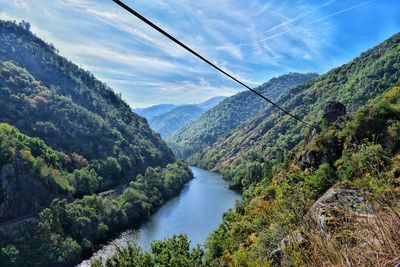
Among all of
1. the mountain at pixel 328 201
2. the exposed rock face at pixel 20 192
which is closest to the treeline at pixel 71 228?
the exposed rock face at pixel 20 192

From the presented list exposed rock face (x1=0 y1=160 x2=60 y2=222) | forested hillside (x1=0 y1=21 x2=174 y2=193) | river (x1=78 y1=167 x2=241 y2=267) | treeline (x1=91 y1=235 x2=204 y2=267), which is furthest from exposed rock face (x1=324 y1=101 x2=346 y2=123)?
forested hillside (x1=0 y1=21 x2=174 y2=193)

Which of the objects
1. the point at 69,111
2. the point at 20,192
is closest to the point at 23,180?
the point at 20,192

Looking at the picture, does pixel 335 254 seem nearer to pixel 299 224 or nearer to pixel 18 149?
pixel 299 224

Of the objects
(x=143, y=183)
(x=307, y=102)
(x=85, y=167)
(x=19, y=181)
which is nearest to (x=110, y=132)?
(x=85, y=167)

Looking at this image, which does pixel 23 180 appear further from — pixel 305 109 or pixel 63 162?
pixel 305 109

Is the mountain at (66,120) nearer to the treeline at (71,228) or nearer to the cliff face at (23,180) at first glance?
the cliff face at (23,180)

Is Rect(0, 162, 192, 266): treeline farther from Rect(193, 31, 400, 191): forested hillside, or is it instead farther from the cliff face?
Rect(193, 31, 400, 191): forested hillside
